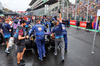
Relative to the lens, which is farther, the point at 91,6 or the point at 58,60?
the point at 91,6

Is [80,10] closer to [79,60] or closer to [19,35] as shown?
[79,60]

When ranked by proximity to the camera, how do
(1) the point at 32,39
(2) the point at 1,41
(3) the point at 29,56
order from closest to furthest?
(3) the point at 29,56 < (1) the point at 32,39 < (2) the point at 1,41

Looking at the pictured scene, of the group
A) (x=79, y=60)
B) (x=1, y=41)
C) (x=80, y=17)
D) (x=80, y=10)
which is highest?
(x=80, y=10)

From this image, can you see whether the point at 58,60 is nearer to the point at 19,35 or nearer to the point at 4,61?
the point at 19,35

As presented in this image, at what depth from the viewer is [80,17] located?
16.6 m

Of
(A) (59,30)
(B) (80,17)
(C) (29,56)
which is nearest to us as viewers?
(A) (59,30)

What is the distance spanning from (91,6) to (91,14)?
1.42 metres

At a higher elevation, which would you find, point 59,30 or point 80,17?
point 80,17

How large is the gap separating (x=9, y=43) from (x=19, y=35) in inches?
76.2

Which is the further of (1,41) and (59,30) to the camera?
(1,41)

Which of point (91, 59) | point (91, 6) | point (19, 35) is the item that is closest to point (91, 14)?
point (91, 6)

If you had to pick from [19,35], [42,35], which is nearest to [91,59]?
[42,35]

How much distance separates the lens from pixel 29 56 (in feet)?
15.0

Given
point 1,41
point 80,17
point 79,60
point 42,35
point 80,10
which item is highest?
point 80,10
